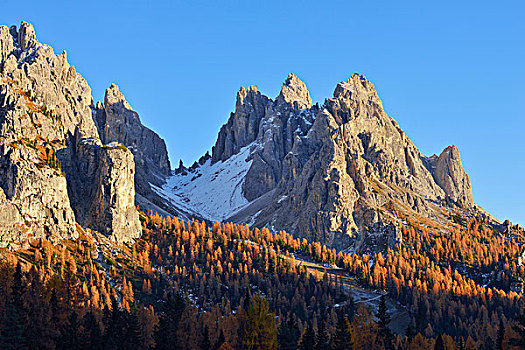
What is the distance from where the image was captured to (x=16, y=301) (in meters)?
119

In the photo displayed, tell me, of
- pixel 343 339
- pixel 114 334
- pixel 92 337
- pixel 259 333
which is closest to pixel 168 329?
pixel 114 334

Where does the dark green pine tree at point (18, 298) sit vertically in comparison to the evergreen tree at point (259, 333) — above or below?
above

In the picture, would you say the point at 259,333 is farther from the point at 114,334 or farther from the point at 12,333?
the point at 12,333

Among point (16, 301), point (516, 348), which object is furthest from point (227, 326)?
point (516, 348)

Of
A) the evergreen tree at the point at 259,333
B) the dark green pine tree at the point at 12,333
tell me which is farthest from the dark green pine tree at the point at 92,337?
the evergreen tree at the point at 259,333

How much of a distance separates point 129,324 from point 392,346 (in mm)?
50196

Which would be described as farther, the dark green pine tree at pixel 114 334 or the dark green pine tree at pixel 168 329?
the dark green pine tree at pixel 168 329

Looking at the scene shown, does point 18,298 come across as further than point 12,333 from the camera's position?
Yes

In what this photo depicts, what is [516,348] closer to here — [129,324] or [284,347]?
[284,347]

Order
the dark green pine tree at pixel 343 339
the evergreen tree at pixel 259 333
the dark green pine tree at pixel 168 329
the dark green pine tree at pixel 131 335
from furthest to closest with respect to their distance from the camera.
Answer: the dark green pine tree at pixel 168 329 < the dark green pine tree at pixel 131 335 < the dark green pine tree at pixel 343 339 < the evergreen tree at pixel 259 333

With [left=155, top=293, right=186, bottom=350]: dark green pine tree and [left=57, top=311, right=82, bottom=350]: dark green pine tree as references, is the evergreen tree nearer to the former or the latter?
[left=155, top=293, right=186, bottom=350]: dark green pine tree

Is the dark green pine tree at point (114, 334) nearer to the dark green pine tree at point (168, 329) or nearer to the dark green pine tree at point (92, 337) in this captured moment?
the dark green pine tree at point (92, 337)

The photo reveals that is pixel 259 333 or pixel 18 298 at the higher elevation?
pixel 18 298

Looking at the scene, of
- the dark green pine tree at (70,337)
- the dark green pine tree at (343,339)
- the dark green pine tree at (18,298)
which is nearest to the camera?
the dark green pine tree at (343,339)
